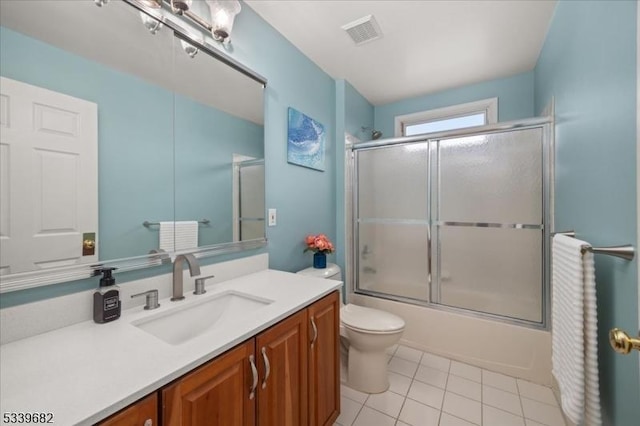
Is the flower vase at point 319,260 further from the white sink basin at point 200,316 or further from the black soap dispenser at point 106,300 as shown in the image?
the black soap dispenser at point 106,300

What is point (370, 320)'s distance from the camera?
70.7 inches

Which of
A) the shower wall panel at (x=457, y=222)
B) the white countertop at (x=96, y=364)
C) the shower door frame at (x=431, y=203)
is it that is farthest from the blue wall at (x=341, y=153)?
the white countertop at (x=96, y=364)

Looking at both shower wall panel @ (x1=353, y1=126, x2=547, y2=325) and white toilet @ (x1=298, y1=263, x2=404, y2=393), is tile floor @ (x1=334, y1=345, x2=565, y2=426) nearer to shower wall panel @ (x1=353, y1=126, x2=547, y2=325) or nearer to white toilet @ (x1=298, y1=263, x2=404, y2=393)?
white toilet @ (x1=298, y1=263, x2=404, y2=393)

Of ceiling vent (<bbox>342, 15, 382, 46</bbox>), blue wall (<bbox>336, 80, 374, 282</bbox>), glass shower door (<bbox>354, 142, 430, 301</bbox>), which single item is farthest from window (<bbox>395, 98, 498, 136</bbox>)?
ceiling vent (<bbox>342, 15, 382, 46</bbox>)

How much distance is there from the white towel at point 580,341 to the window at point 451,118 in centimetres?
177

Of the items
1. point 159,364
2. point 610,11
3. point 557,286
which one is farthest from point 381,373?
point 610,11

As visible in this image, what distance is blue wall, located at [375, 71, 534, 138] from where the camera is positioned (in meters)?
2.38

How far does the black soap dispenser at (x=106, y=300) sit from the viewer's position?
2.88ft

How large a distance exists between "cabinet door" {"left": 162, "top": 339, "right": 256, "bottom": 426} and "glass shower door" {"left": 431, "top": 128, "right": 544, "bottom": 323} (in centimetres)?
191

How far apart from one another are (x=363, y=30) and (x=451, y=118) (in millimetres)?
1534

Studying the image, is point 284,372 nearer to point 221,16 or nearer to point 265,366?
point 265,366

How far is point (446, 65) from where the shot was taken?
2246mm

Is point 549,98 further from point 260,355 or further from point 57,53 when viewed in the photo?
point 57,53

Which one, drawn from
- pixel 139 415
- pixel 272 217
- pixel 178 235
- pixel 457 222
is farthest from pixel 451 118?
pixel 139 415
